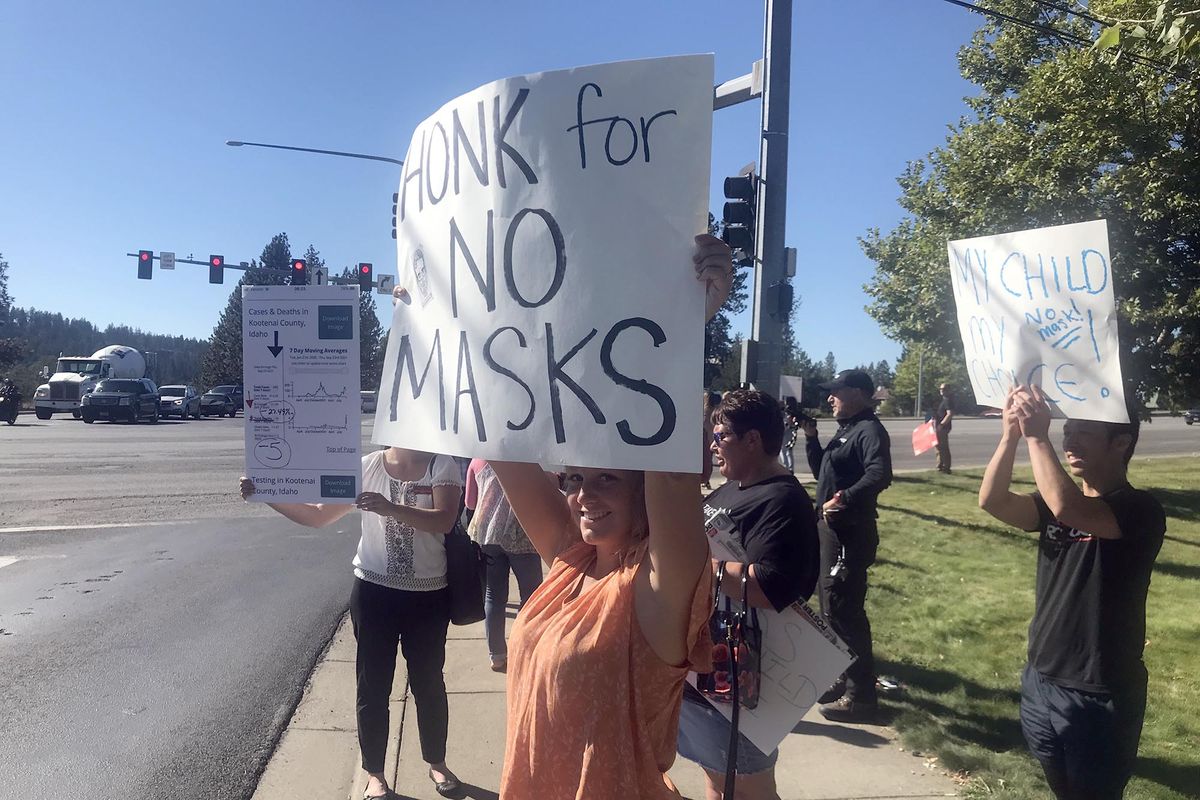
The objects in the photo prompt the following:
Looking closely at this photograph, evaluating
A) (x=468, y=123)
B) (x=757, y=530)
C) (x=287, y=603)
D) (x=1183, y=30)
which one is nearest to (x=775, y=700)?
(x=757, y=530)

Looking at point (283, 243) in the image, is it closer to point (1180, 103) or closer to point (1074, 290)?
point (1180, 103)

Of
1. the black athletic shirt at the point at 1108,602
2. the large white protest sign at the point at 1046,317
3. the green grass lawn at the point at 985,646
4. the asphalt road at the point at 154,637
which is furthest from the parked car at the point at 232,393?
the black athletic shirt at the point at 1108,602

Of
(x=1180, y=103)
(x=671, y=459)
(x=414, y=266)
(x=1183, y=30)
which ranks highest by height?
(x=1180, y=103)

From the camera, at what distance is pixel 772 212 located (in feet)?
24.8

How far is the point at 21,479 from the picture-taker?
14.2m

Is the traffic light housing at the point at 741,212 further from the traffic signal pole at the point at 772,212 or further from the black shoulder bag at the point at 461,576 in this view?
the black shoulder bag at the point at 461,576

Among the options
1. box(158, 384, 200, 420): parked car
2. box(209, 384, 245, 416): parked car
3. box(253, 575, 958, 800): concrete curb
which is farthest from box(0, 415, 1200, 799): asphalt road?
box(209, 384, 245, 416): parked car

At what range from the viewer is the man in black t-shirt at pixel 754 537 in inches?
98.9

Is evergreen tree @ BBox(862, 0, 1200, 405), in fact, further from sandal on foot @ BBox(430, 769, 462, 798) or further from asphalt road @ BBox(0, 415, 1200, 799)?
asphalt road @ BBox(0, 415, 1200, 799)

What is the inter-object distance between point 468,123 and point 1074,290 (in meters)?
1.68

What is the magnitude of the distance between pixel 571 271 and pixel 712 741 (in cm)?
152

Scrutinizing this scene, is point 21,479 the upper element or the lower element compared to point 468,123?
lower

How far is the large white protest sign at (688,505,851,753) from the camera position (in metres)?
2.46

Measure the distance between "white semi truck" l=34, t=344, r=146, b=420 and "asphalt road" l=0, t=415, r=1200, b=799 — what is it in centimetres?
2744
